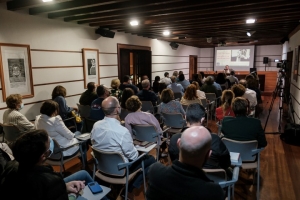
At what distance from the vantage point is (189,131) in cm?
126

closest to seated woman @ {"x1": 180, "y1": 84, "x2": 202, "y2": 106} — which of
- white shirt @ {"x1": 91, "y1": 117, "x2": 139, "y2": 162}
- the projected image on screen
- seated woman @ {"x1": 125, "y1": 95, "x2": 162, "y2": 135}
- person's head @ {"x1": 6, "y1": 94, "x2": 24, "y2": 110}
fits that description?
seated woman @ {"x1": 125, "y1": 95, "x2": 162, "y2": 135}

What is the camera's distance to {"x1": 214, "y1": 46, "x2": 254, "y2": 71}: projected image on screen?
13312mm

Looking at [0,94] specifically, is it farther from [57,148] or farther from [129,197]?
[129,197]

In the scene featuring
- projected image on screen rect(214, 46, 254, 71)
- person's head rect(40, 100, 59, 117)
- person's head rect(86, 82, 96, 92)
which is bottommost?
person's head rect(40, 100, 59, 117)

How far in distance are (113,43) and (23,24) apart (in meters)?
2.93

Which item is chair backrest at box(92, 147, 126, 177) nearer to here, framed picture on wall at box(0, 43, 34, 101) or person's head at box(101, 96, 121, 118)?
person's head at box(101, 96, 121, 118)

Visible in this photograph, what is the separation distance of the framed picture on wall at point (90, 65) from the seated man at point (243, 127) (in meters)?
4.02

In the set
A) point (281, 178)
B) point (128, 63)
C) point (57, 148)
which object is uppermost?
point (128, 63)

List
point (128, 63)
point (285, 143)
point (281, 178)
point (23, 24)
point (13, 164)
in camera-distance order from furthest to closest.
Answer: point (128, 63) < point (285, 143) < point (23, 24) < point (281, 178) < point (13, 164)

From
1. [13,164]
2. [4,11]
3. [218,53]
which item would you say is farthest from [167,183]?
[218,53]

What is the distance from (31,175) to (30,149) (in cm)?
17

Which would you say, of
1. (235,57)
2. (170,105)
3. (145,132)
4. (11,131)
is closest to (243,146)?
(145,132)

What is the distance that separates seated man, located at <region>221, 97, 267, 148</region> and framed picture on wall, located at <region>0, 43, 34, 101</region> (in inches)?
140

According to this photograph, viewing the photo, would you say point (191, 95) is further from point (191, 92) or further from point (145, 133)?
point (145, 133)
